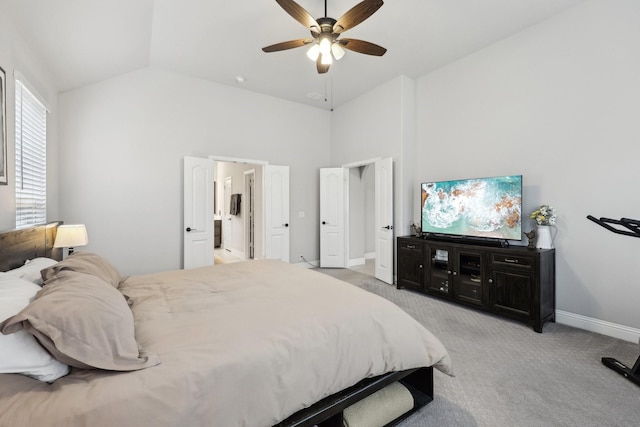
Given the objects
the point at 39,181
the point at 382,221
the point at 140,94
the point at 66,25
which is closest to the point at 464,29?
the point at 382,221

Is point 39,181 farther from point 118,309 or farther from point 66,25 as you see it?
point 118,309

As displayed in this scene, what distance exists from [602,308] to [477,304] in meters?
1.07

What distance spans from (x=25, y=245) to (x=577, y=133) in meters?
5.00

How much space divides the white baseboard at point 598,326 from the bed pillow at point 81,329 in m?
3.76

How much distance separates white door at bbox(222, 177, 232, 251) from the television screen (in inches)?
212

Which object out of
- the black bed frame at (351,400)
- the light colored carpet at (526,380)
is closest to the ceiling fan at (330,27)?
the black bed frame at (351,400)

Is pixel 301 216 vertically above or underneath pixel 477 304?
above

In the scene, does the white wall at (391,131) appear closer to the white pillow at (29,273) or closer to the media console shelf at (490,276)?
the media console shelf at (490,276)

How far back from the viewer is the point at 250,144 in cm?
502

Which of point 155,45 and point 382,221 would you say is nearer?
point 155,45

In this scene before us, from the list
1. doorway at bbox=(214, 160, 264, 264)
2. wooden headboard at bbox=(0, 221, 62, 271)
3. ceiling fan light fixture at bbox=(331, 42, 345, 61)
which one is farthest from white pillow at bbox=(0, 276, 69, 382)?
doorway at bbox=(214, 160, 264, 264)

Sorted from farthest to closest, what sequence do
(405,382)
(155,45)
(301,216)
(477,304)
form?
(301,216), (155,45), (477,304), (405,382)

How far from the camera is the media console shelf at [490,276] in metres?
2.79

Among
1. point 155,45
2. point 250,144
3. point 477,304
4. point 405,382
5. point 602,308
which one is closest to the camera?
point 405,382
